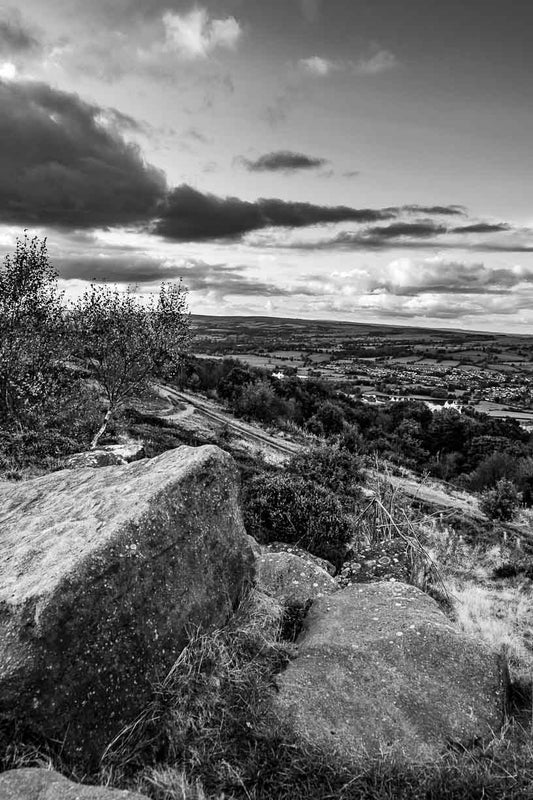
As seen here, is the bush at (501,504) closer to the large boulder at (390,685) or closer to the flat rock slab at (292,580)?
the flat rock slab at (292,580)

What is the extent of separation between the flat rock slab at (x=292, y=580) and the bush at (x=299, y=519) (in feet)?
10.1

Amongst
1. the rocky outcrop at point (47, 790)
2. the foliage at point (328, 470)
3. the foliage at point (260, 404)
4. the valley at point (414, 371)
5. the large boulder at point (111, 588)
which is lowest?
the valley at point (414, 371)

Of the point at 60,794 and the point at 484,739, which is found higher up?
the point at 60,794

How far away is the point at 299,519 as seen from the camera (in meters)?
12.0

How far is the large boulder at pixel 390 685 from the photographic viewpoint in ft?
13.8

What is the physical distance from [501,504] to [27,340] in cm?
3122

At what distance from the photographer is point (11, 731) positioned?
3723 millimetres

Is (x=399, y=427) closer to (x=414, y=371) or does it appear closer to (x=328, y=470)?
(x=328, y=470)

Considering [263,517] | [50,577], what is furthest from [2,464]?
[50,577]

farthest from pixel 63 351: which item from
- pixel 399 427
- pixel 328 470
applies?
pixel 399 427

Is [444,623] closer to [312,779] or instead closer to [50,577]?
[312,779]

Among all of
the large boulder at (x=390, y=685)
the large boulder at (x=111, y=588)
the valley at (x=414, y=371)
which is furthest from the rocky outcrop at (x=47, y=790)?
the valley at (x=414, y=371)

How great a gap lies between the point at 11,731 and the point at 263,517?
8.92 meters

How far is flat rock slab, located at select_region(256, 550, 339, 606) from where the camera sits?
6.80 meters
